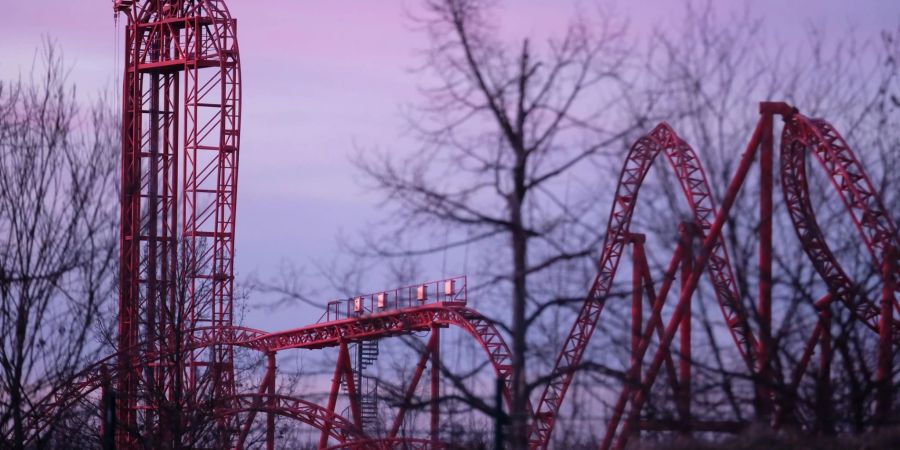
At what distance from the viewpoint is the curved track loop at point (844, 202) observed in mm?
8961

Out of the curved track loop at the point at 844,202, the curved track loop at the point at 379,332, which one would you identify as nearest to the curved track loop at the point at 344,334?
the curved track loop at the point at 379,332

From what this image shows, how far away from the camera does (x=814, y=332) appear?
29.2 ft

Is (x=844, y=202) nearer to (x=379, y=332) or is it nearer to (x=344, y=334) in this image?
(x=379, y=332)

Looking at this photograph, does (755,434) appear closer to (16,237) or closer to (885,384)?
(885,384)

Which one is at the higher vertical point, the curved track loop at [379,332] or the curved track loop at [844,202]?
the curved track loop at [379,332]

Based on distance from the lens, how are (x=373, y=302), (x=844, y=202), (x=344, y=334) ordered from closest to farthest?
(x=844, y=202)
(x=373, y=302)
(x=344, y=334)

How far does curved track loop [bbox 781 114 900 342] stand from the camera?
29.4ft

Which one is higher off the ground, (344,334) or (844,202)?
(344,334)

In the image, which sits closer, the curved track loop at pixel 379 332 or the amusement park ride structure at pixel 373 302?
the amusement park ride structure at pixel 373 302

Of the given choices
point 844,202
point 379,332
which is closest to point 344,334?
point 379,332

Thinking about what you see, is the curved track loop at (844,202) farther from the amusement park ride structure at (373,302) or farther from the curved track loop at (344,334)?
the curved track loop at (344,334)

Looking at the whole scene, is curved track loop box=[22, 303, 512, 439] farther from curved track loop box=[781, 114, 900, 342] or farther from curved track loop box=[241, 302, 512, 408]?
curved track loop box=[781, 114, 900, 342]

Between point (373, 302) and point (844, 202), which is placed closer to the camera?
point (844, 202)

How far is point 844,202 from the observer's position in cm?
909
